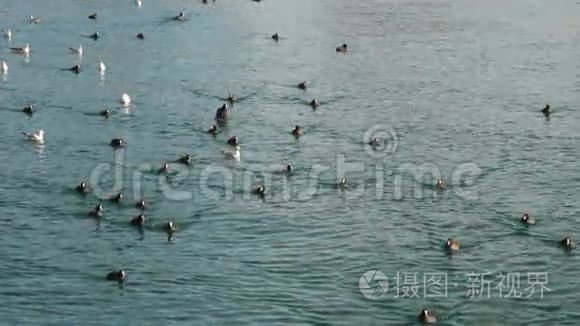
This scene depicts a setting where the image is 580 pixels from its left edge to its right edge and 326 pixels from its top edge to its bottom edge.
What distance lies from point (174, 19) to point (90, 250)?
4276cm

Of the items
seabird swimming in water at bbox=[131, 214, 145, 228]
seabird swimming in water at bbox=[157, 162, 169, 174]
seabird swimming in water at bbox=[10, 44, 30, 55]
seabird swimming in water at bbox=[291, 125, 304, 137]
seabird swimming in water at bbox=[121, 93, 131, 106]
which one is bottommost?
seabird swimming in water at bbox=[131, 214, 145, 228]

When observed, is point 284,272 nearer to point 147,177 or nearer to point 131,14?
point 147,177

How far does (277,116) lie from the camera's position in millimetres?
52875

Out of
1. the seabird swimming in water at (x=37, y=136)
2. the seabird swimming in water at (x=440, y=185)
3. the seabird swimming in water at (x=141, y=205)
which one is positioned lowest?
the seabird swimming in water at (x=141, y=205)

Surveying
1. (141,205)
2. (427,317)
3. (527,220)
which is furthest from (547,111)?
(427,317)

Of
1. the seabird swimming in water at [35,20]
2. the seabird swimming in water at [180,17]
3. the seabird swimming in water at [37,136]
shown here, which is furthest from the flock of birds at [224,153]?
the seabird swimming in water at [180,17]

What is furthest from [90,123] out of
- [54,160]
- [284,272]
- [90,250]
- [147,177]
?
[284,272]

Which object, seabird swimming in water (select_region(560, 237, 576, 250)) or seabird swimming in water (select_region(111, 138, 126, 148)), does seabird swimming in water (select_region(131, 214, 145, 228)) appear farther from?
seabird swimming in water (select_region(560, 237, 576, 250))

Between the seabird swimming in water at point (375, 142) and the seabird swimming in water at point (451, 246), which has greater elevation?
the seabird swimming in water at point (375, 142)

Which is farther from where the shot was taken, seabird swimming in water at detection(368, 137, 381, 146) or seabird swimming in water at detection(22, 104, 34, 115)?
seabird swimming in water at detection(22, 104, 34, 115)

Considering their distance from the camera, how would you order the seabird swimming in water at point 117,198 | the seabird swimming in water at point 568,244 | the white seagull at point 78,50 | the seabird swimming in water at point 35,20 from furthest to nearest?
the seabird swimming in water at point 35,20 < the white seagull at point 78,50 < the seabird swimming in water at point 117,198 < the seabird swimming in water at point 568,244

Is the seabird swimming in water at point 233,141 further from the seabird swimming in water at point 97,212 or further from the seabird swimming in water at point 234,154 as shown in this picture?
the seabird swimming in water at point 97,212

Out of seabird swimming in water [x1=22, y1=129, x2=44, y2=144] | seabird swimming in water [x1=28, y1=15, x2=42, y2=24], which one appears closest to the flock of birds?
seabird swimming in water [x1=22, y1=129, x2=44, y2=144]

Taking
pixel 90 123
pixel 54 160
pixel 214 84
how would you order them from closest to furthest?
pixel 54 160
pixel 90 123
pixel 214 84
